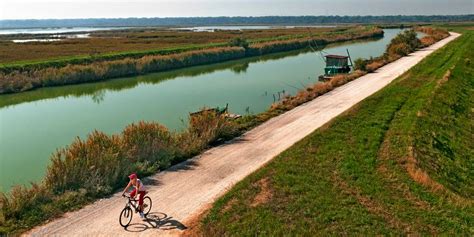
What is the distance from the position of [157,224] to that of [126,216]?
0.86 metres

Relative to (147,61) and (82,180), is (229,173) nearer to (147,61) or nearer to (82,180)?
(82,180)

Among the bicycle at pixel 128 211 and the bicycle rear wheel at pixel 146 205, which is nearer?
the bicycle at pixel 128 211

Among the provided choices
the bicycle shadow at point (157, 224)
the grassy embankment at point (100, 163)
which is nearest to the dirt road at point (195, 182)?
the bicycle shadow at point (157, 224)

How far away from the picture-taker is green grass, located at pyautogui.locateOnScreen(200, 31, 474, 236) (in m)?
11.4

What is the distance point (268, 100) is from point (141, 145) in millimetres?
19163

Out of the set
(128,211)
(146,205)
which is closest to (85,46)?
(146,205)

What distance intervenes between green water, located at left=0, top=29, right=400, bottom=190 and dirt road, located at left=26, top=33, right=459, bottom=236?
20.1ft

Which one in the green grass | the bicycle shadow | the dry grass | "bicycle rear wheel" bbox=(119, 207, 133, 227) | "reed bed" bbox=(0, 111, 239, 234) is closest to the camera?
the green grass

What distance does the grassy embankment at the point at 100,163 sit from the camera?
40.9ft

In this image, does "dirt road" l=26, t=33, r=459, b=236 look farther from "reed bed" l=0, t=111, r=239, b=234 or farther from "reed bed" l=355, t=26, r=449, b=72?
"reed bed" l=355, t=26, r=449, b=72

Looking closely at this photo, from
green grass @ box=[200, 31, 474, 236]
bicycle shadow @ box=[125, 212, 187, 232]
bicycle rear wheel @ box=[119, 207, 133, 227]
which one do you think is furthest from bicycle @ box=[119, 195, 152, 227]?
green grass @ box=[200, 31, 474, 236]

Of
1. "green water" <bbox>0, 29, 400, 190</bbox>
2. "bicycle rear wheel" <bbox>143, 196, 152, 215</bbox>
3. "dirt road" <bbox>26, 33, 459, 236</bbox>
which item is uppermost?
"bicycle rear wheel" <bbox>143, 196, 152, 215</bbox>

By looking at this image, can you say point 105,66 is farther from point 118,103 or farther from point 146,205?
point 146,205

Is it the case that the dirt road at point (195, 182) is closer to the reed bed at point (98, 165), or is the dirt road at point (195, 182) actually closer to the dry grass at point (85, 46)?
the reed bed at point (98, 165)
